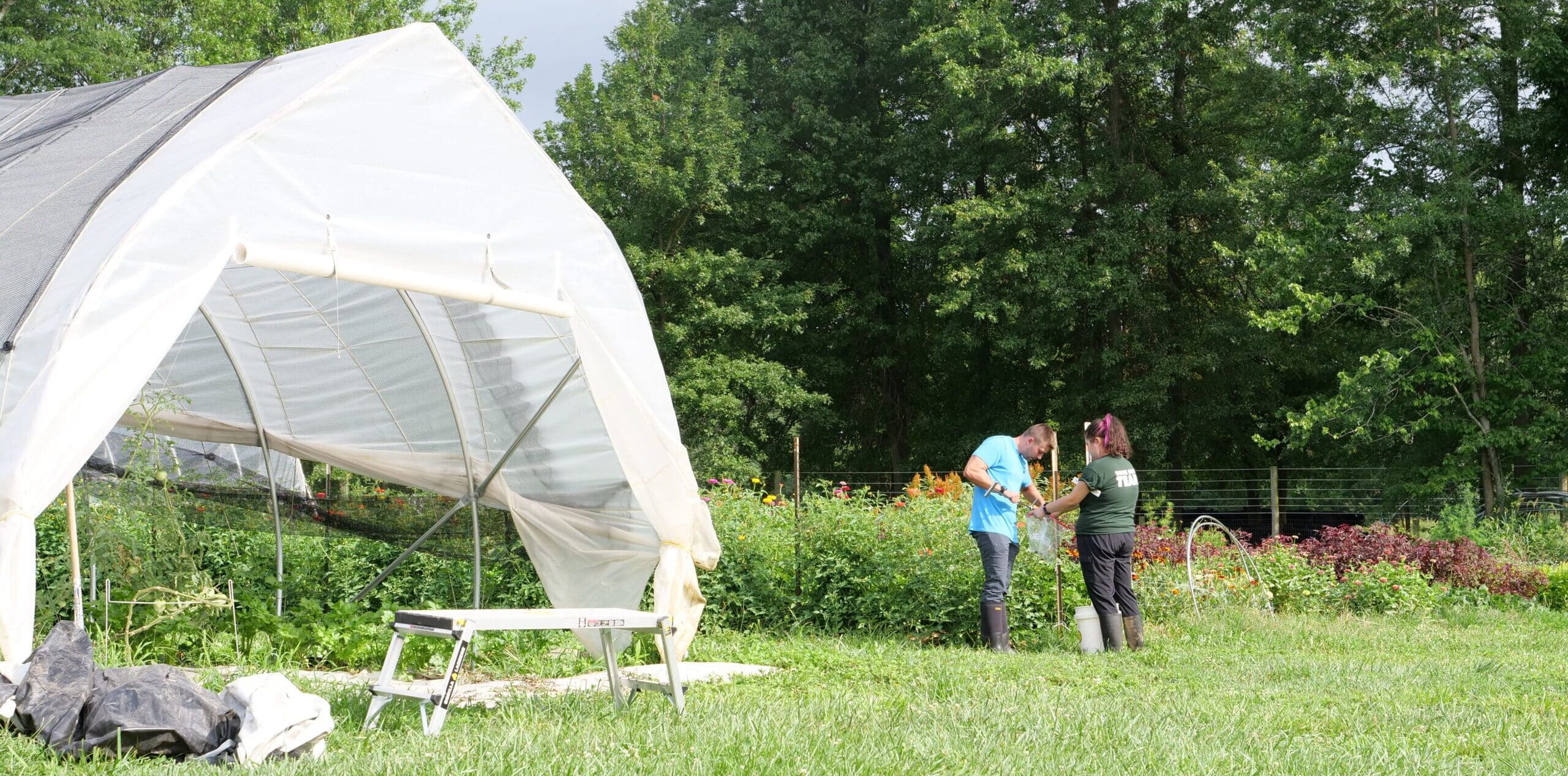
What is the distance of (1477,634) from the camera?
922cm

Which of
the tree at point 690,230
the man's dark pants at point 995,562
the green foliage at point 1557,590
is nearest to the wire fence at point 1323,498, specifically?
the tree at point 690,230

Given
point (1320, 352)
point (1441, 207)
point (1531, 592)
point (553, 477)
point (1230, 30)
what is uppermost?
point (1230, 30)

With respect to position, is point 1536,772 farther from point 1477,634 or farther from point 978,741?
point 1477,634

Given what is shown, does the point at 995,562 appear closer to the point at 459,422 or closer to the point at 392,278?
the point at 459,422

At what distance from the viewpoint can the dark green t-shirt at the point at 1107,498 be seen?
7852mm

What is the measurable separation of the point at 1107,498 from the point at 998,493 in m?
0.69

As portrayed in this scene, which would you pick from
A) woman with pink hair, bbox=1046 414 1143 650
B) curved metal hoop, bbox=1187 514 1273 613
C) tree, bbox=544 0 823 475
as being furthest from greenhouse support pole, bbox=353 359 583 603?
tree, bbox=544 0 823 475

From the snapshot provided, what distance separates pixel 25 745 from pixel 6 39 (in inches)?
981

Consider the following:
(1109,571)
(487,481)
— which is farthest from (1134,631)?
(487,481)

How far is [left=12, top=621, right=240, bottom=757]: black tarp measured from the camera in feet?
13.8

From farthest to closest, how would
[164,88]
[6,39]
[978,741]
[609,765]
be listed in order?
[6,39] → [164,88] → [978,741] → [609,765]

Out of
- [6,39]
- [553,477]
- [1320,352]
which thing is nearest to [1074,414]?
[1320,352]

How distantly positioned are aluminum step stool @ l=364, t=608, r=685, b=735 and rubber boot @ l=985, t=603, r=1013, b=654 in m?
3.16

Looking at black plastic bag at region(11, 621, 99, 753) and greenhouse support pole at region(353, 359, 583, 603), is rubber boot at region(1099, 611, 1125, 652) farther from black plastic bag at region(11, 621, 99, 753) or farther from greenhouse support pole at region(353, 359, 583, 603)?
black plastic bag at region(11, 621, 99, 753)
